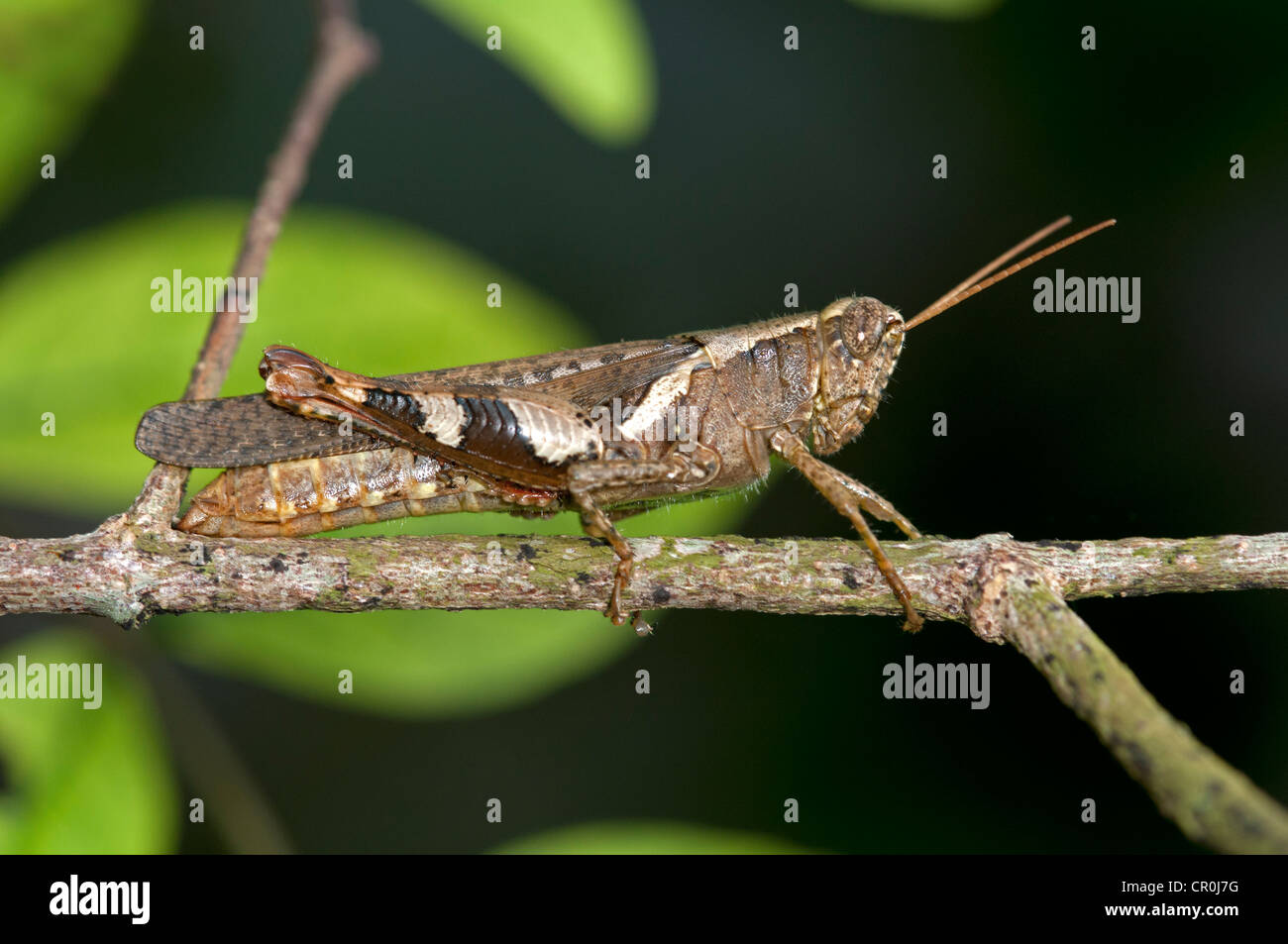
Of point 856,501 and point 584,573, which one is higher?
point 856,501

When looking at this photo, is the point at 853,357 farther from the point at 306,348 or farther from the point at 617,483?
the point at 306,348

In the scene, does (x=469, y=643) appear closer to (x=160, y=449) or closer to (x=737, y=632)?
(x=160, y=449)

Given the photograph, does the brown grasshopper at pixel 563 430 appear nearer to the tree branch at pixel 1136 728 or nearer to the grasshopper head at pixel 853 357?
the grasshopper head at pixel 853 357

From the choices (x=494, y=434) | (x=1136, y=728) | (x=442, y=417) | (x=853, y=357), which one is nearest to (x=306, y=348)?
(x=442, y=417)

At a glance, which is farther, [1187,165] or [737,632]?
[737,632]

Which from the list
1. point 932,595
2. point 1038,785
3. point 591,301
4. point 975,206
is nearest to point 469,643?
point 932,595
